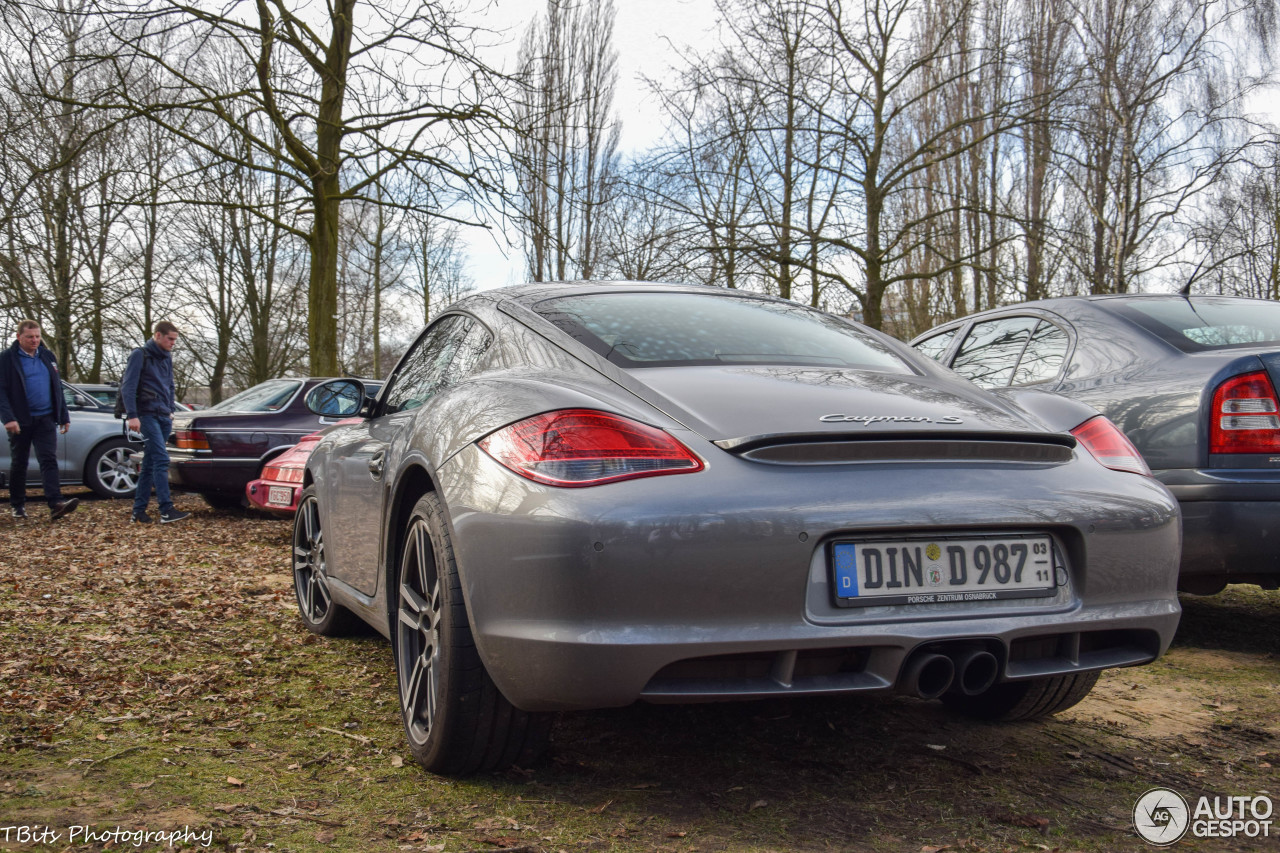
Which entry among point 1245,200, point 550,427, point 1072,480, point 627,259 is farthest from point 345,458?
point 1245,200

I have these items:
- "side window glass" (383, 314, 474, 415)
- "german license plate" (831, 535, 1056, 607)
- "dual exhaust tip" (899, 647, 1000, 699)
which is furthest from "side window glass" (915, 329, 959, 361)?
"dual exhaust tip" (899, 647, 1000, 699)

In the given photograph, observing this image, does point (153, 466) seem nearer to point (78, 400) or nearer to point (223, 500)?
point (223, 500)

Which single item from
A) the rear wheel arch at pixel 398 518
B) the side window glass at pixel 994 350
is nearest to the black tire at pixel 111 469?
the side window glass at pixel 994 350

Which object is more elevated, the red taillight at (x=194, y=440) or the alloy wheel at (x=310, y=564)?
the red taillight at (x=194, y=440)

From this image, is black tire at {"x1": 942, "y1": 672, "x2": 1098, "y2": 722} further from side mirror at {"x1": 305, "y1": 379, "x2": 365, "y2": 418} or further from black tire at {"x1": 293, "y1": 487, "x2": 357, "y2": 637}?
side mirror at {"x1": 305, "y1": 379, "x2": 365, "y2": 418}

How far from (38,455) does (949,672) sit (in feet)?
32.0

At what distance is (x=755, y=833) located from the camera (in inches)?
87.6

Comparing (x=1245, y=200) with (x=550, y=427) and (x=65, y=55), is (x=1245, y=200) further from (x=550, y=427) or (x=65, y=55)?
(x=550, y=427)

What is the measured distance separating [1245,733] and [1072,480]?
4.18 ft

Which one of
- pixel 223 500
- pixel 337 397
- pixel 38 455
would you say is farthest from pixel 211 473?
pixel 337 397

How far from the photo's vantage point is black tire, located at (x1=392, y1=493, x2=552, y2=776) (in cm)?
240

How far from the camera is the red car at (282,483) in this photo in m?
7.46

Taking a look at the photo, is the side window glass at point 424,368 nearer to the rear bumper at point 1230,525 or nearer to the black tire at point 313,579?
the black tire at point 313,579

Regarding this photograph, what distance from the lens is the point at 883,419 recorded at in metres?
2.37
